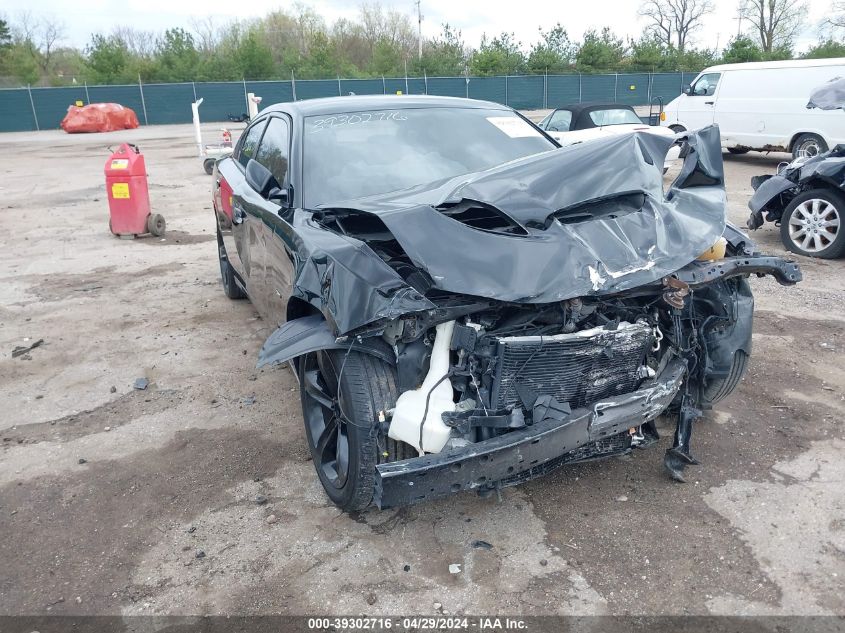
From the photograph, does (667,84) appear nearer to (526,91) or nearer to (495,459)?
(526,91)

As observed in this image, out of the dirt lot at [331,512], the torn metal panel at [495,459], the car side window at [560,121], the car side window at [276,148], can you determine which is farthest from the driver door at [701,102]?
the torn metal panel at [495,459]

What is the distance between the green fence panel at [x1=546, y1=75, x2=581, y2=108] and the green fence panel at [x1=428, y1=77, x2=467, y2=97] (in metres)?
5.09

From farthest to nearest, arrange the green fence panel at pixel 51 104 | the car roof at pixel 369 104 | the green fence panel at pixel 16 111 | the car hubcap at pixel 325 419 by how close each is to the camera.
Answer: the green fence panel at pixel 51 104 < the green fence panel at pixel 16 111 < the car roof at pixel 369 104 < the car hubcap at pixel 325 419

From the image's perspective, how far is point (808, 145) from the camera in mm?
12883

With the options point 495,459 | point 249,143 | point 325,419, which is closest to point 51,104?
point 249,143

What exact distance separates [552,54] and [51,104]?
2971 cm

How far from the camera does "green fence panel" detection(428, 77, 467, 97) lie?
129ft

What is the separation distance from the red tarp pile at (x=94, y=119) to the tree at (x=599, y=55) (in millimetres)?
27851

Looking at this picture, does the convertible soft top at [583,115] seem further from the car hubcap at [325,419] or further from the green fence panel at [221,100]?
the green fence panel at [221,100]

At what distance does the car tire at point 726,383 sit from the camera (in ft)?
11.3

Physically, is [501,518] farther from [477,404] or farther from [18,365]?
[18,365]

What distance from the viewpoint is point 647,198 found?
10.0ft

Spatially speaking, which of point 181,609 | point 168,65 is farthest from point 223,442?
point 168,65

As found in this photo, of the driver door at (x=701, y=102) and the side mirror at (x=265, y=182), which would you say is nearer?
the side mirror at (x=265, y=182)
